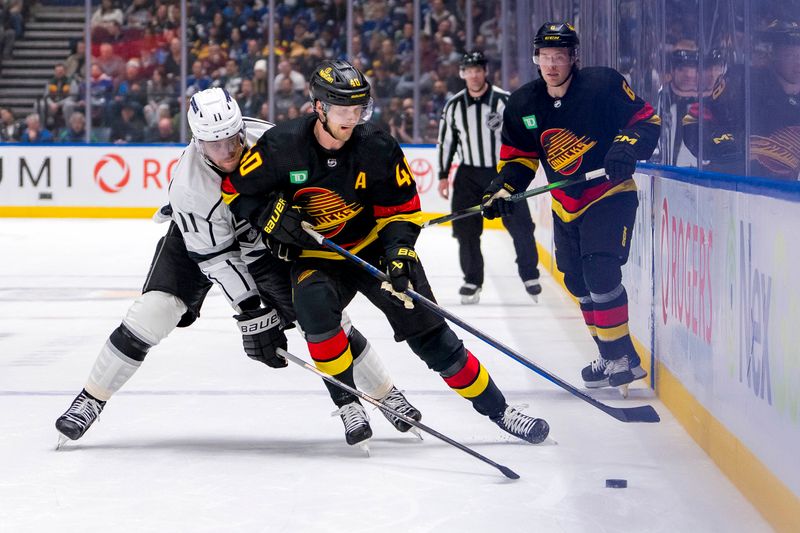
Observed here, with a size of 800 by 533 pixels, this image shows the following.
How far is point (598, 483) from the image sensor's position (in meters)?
Answer: 3.28

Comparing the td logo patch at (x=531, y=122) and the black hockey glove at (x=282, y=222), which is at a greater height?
the td logo patch at (x=531, y=122)

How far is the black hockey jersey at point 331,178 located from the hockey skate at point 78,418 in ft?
2.41

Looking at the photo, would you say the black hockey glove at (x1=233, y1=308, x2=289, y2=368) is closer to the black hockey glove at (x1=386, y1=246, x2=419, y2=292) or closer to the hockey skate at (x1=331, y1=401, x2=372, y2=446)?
the hockey skate at (x1=331, y1=401, x2=372, y2=446)

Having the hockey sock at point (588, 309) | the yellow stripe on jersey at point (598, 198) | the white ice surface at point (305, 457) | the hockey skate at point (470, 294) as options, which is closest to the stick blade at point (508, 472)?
the white ice surface at point (305, 457)

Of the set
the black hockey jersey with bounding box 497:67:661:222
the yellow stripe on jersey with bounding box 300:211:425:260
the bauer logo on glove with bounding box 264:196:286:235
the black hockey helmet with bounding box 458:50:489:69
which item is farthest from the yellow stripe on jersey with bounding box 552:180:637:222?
the black hockey helmet with bounding box 458:50:489:69

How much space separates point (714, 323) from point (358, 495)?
1.07 m

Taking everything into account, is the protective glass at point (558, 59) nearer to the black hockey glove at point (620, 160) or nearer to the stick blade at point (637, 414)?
the black hockey glove at point (620, 160)

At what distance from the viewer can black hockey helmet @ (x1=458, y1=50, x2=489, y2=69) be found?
723 cm

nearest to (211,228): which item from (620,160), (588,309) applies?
(620,160)

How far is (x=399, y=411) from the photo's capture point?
12.4ft

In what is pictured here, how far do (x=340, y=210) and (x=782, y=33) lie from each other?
1.23 metres

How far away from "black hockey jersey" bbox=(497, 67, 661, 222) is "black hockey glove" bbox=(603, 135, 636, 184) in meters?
0.16

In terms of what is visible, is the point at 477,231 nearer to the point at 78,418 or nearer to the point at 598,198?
the point at 598,198

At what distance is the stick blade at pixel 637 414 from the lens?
13.0 feet
